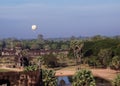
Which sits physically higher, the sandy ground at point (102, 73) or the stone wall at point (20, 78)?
the stone wall at point (20, 78)

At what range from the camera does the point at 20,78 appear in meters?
20.0

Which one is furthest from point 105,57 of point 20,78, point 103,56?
point 20,78

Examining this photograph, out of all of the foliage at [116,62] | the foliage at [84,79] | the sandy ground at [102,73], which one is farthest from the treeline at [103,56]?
the foliage at [84,79]

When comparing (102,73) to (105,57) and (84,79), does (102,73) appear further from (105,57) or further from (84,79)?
(84,79)

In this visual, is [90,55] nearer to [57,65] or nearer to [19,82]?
[57,65]

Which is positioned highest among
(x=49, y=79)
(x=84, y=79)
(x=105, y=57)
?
(x=84, y=79)

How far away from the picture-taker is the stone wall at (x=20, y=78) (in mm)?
19297

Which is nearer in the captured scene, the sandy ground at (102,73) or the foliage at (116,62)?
the sandy ground at (102,73)

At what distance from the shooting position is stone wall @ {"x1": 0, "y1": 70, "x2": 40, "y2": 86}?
1930cm

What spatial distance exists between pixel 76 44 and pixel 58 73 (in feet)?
35.5

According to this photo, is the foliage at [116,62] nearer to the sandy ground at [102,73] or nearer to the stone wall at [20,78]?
the sandy ground at [102,73]

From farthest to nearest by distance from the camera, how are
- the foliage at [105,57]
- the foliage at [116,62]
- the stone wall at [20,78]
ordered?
1. the foliage at [105,57]
2. the foliage at [116,62]
3. the stone wall at [20,78]

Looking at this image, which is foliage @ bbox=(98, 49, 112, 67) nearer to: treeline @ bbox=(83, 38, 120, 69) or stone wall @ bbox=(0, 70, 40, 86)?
treeline @ bbox=(83, 38, 120, 69)

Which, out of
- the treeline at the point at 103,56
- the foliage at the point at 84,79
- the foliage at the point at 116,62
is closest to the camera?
the foliage at the point at 84,79
